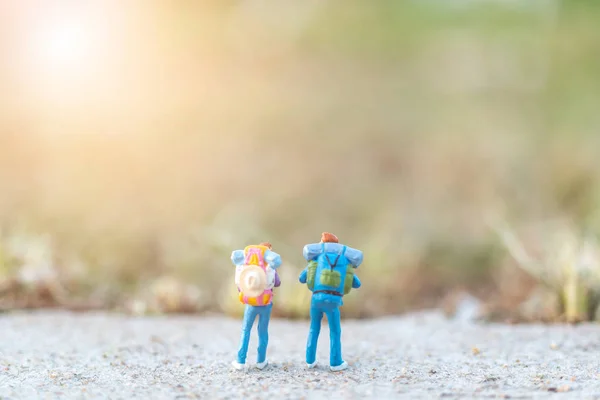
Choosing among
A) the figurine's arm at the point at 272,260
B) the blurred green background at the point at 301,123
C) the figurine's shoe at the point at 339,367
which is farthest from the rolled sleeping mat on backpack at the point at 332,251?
the blurred green background at the point at 301,123

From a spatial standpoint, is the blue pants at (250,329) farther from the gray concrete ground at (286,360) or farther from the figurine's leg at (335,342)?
the figurine's leg at (335,342)

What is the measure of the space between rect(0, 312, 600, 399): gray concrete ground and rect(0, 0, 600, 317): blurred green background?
2183 mm

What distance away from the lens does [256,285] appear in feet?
8.97

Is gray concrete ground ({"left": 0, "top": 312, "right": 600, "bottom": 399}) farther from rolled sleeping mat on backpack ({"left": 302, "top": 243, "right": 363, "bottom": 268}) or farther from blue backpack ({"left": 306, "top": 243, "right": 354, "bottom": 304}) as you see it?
rolled sleeping mat on backpack ({"left": 302, "top": 243, "right": 363, "bottom": 268})

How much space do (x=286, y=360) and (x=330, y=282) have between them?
0.53 meters

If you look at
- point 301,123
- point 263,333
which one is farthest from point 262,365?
point 301,123

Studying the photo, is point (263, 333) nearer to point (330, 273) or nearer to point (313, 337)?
point (313, 337)

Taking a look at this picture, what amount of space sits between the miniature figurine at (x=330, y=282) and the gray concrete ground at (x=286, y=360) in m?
0.09

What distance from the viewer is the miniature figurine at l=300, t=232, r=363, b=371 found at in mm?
2775

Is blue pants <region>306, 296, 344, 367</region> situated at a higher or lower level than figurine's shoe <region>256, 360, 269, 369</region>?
higher

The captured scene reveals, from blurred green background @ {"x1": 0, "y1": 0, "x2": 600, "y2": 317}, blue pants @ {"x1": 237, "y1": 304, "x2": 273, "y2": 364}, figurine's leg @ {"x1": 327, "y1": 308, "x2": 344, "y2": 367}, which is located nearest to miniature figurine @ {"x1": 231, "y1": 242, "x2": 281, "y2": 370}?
blue pants @ {"x1": 237, "y1": 304, "x2": 273, "y2": 364}

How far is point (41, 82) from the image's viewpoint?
748 centimetres

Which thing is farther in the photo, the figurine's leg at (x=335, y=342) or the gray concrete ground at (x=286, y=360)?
the figurine's leg at (x=335, y=342)

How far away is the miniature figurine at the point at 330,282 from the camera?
278 centimetres
